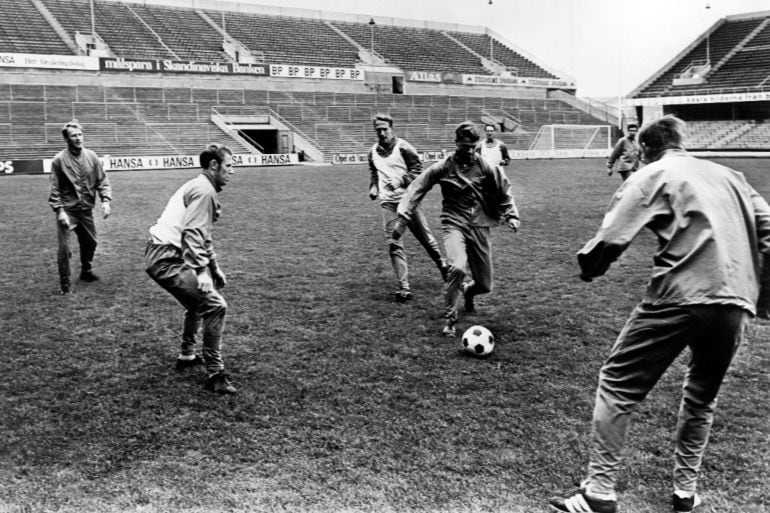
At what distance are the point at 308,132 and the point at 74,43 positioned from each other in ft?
46.3

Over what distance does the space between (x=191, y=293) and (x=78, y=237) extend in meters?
4.68

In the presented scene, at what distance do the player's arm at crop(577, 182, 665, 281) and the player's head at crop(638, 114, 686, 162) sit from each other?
32 centimetres

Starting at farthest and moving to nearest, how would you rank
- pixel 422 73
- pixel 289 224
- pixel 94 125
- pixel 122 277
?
pixel 422 73 < pixel 94 125 < pixel 289 224 < pixel 122 277

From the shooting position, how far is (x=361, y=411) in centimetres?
536

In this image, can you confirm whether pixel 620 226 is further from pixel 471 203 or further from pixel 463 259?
pixel 471 203

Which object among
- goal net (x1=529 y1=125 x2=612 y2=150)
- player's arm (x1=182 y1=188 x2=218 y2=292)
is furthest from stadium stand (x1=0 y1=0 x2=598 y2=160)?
player's arm (x1=182 y1=188 x2=218 y2=292)

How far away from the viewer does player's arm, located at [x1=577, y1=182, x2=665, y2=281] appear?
3.66 metres

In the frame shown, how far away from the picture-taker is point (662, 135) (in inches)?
152

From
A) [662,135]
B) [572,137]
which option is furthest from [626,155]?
[572,137]

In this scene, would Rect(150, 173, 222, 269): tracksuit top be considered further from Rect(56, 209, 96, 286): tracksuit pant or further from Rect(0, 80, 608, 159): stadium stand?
Rect(0, 80, 608, 159): stadium stand

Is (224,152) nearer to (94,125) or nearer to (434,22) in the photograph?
(94,125)

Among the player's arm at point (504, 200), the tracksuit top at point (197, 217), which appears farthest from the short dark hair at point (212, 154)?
the player's arm at point (504, 200)

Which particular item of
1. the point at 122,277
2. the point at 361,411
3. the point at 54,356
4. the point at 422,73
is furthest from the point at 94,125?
the point at 361,411

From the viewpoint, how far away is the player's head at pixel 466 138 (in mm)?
7062
